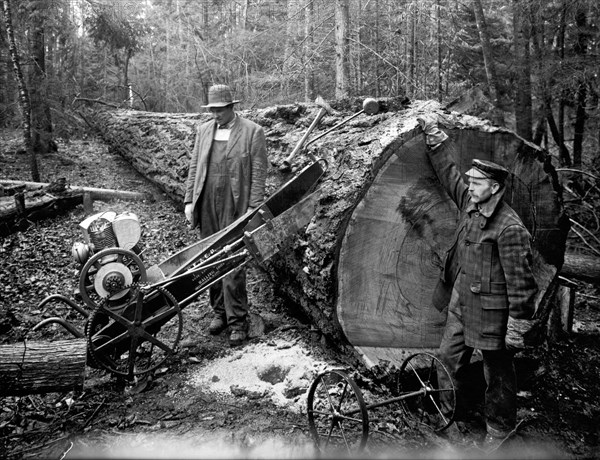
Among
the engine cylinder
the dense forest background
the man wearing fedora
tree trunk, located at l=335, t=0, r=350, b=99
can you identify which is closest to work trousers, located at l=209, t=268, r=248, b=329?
the man wearing fedora

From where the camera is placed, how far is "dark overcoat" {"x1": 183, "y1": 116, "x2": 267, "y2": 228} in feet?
15.0

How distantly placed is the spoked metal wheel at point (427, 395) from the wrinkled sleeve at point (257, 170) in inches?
79.9

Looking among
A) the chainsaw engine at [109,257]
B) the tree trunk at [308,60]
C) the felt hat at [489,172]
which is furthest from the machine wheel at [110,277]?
the tree trunk at [308,60]

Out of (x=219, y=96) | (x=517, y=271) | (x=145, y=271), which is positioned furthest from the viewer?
(x=219, y=96)

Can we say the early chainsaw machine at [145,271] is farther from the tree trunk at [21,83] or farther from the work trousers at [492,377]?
the tree trunk at [21,83]

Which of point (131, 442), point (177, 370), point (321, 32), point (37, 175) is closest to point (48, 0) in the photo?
point (37, 175)

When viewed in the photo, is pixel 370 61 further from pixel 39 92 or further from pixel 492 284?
pixel 492 284

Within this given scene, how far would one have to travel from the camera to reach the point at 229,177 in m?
4.64

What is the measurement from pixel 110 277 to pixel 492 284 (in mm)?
2812

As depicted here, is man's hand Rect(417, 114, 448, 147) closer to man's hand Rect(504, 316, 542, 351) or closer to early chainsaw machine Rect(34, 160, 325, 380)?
early chainsaw machine Rect(34, 160, 325, 380)

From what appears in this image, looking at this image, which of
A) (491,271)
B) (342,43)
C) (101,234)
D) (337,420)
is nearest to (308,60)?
(342,43)

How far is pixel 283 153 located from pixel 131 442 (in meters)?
3.39

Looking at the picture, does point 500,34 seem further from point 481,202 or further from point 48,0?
point 48,0

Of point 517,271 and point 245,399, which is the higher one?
point 517,271
